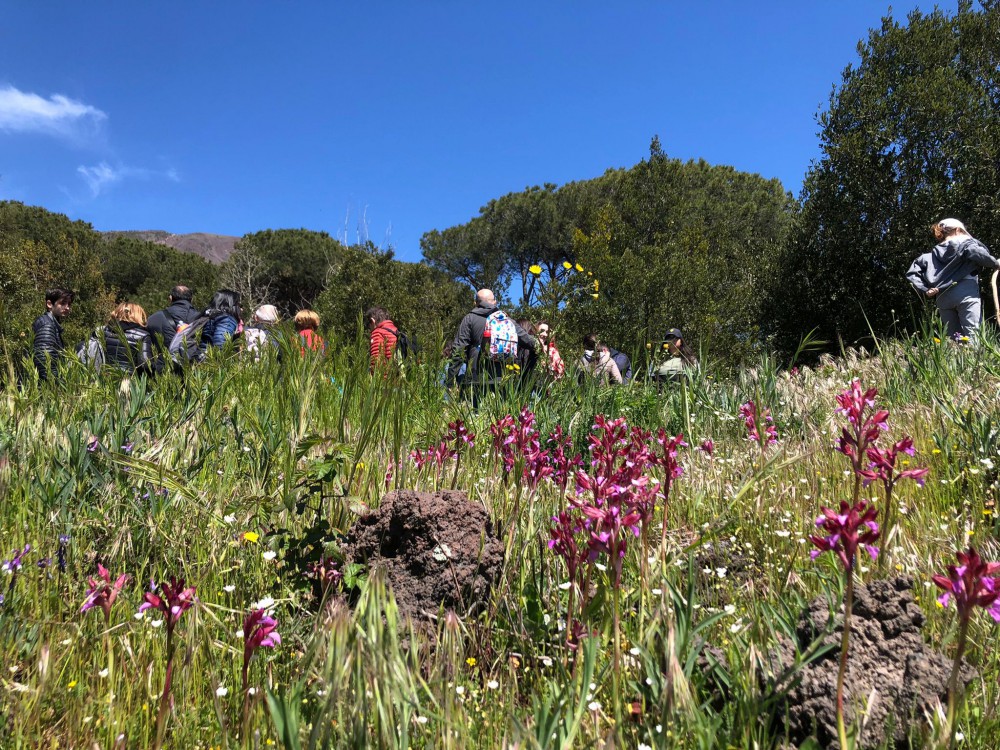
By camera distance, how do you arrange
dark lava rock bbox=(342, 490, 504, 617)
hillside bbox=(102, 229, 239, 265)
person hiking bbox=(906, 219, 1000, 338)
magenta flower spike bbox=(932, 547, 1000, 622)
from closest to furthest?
magenta flower spike bbox=(932, 547, 1000, 622) → dark lava rock bbox=(342, 490, 504, 617) → person hiking bbox=(906, 219, 1000, 338) → hillside bbox=(102, 229, 239, 265)

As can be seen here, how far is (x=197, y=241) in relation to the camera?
306 feet

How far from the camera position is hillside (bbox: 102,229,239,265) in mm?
88562

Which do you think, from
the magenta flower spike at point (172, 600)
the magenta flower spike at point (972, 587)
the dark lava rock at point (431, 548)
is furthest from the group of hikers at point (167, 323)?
the magenta flower spike at point (972, 587)

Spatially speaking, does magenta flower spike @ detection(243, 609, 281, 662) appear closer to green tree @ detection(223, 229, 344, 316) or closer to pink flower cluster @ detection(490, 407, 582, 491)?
pink flower cluster @ detection(490, 407, 582, 491)

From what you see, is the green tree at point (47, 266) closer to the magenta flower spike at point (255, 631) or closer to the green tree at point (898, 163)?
the magenta flower spike at point (255, 631)

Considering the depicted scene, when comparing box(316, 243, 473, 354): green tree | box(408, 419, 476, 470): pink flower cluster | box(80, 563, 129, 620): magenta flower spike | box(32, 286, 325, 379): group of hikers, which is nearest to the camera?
box(80, 563, 129, 620): magenta flower spike

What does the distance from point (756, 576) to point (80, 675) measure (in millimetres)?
1934

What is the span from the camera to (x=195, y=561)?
6.42 feet

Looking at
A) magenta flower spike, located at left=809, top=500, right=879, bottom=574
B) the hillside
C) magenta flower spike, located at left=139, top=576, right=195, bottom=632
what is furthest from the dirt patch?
the hillside

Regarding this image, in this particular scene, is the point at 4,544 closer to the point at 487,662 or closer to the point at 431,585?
the point at 431,585

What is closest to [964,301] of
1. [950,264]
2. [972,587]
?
[950,264]

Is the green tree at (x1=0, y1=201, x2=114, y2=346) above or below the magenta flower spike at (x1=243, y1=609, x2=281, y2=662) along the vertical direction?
above

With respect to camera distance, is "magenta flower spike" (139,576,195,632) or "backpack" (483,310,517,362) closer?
"magenta flower spike" (139,576,195,632)

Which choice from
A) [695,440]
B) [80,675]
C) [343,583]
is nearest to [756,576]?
[343,583]
